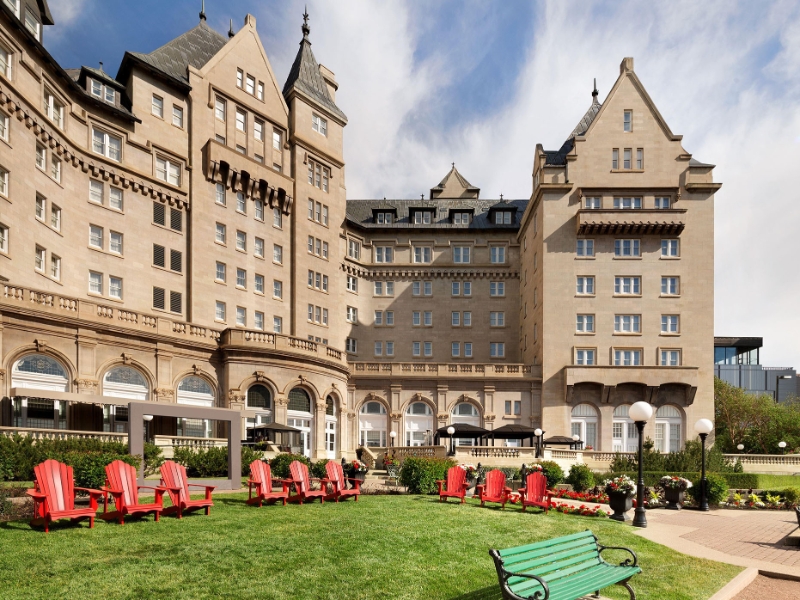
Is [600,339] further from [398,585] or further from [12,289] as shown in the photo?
[398,585]

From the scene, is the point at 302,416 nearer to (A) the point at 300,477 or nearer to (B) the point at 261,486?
(A) the point at 300,477

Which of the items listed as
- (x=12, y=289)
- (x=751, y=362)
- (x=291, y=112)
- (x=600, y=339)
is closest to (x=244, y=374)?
(x=12, y=289)

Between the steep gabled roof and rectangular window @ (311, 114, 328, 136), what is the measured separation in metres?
1.07

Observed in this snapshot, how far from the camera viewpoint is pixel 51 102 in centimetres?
3894

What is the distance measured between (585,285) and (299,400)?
85.1 ft

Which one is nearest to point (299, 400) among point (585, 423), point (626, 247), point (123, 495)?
point (585, 423)

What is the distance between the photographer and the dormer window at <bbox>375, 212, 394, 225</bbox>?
69.0m

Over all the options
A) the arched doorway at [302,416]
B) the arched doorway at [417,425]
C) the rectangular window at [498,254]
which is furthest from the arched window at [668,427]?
the arched doorway at [302,416]

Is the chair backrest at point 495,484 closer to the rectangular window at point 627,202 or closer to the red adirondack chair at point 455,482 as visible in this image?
the red adirondack chair at point 455,482

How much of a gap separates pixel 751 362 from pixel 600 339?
102 meters

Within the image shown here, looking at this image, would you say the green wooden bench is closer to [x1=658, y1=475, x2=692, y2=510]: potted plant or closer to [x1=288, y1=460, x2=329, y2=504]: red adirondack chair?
[x1=288, y1=460, x2=329, y2=504]: red adirondack chair

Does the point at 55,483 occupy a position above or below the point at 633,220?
below

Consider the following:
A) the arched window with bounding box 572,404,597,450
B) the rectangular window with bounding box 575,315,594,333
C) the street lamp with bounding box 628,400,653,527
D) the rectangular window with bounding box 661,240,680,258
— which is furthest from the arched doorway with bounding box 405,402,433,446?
the street lamp with bounding box 628,400,653,527

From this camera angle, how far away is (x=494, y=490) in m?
22.2
